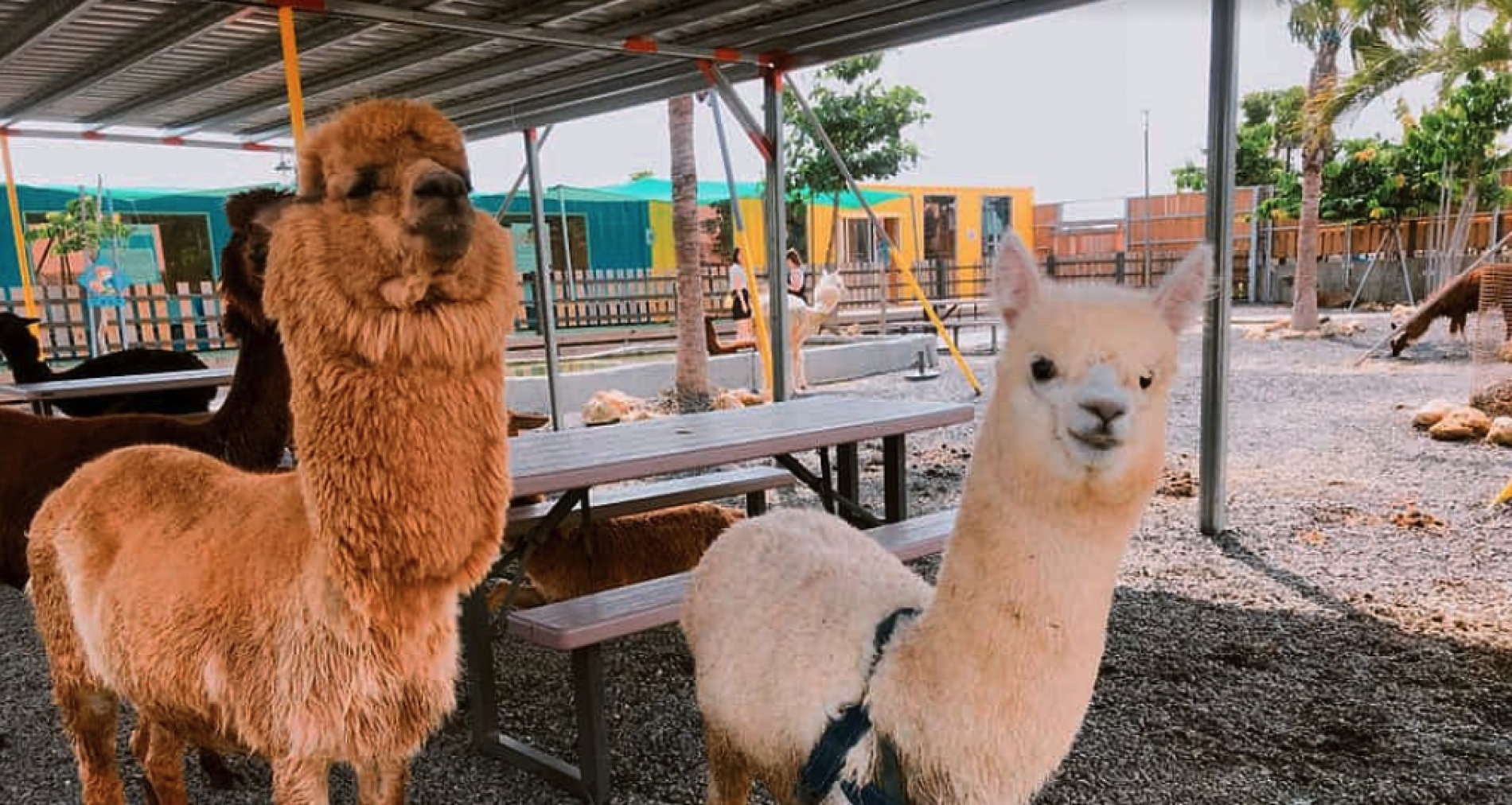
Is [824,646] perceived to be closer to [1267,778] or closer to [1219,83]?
[1267,778]

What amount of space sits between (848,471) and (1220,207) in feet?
7.88

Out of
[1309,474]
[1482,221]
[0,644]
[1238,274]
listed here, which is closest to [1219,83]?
[1309,474]

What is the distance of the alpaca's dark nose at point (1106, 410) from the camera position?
140cm

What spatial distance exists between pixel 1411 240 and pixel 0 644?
27.4 m

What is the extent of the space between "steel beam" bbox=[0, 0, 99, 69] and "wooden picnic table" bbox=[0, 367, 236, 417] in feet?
6.86

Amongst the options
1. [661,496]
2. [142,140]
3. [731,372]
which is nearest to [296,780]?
[661,496]

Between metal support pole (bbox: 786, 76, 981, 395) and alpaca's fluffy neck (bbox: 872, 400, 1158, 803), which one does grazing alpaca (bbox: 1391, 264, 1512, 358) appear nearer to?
metal support pole (bbox: 786, 76, 981, 395)

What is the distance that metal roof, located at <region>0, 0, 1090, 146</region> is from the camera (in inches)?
201

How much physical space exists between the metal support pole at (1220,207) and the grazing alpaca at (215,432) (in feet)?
14.1

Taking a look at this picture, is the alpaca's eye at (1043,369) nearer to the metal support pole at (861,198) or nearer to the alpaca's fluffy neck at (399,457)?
the alpaca's fluffy neck at (399,457)

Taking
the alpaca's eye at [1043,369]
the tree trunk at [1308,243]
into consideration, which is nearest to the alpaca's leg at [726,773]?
the alpaca's eye at [1043,369]

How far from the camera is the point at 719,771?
221cm

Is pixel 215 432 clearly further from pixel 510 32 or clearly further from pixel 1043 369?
pixel 1043 369

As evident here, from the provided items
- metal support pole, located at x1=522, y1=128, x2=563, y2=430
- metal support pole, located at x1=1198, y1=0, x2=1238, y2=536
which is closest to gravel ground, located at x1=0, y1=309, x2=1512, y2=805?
metal support pole, located at x1=1198, y1=0, x2=1238, y2=536
